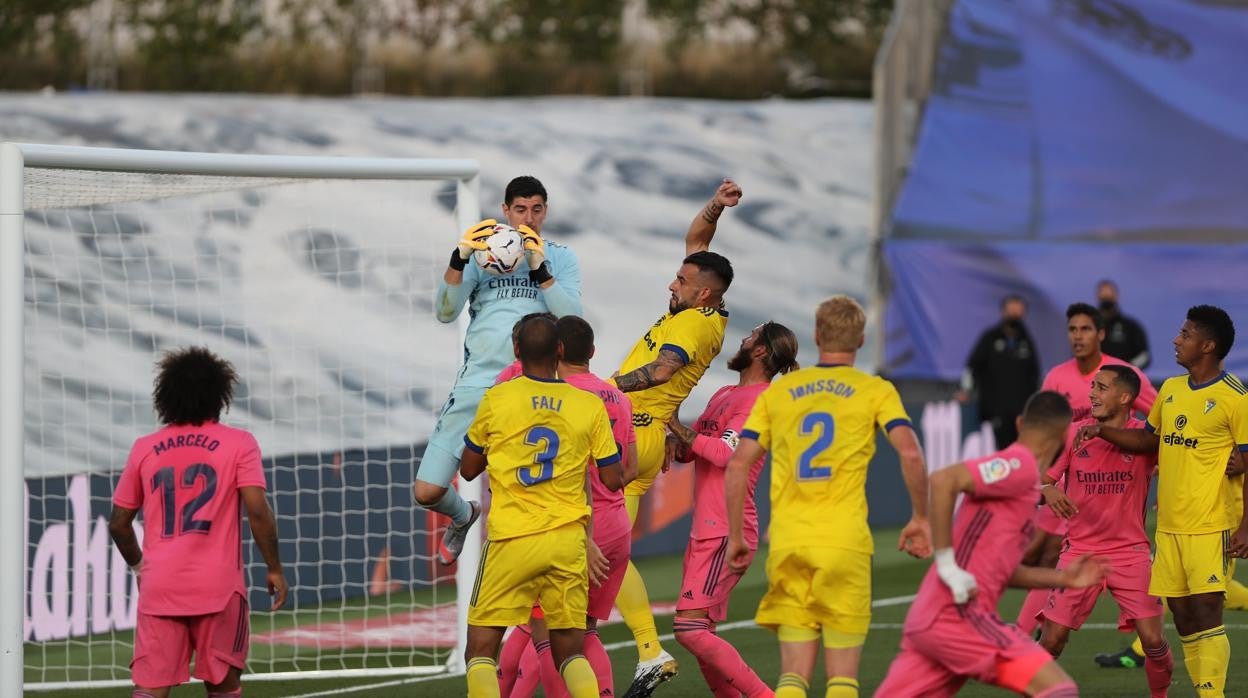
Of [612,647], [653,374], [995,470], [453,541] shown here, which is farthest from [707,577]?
[612,647]

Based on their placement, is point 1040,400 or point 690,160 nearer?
point 1040,400

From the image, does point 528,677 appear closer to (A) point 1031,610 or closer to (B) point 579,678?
(B) point 579,678

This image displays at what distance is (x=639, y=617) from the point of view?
8.99 metres

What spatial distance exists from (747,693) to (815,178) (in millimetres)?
21627

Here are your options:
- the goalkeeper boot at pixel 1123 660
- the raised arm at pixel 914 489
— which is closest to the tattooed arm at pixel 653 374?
the raised arm at pixel 914 489

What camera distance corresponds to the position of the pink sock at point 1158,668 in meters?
8.66

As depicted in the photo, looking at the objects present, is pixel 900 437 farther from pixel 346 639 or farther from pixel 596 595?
pixel 346 639

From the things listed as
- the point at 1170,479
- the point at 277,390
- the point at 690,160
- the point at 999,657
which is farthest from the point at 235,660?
the point at 690,160

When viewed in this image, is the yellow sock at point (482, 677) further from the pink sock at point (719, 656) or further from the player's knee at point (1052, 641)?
the player's knee at point (1052, 641)

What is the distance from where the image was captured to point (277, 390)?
2180 cm

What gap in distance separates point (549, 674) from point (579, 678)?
0.62m

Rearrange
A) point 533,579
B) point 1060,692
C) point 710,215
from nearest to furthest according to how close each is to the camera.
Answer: point 1060,692 < point 533,579 < point 710,215

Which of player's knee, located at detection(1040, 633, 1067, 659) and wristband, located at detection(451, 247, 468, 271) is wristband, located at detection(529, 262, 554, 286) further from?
player's knee, located at detection(1040, 633, 1067, 659)

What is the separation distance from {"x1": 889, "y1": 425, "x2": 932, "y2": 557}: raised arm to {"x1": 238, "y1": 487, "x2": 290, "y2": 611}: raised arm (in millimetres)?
2506
